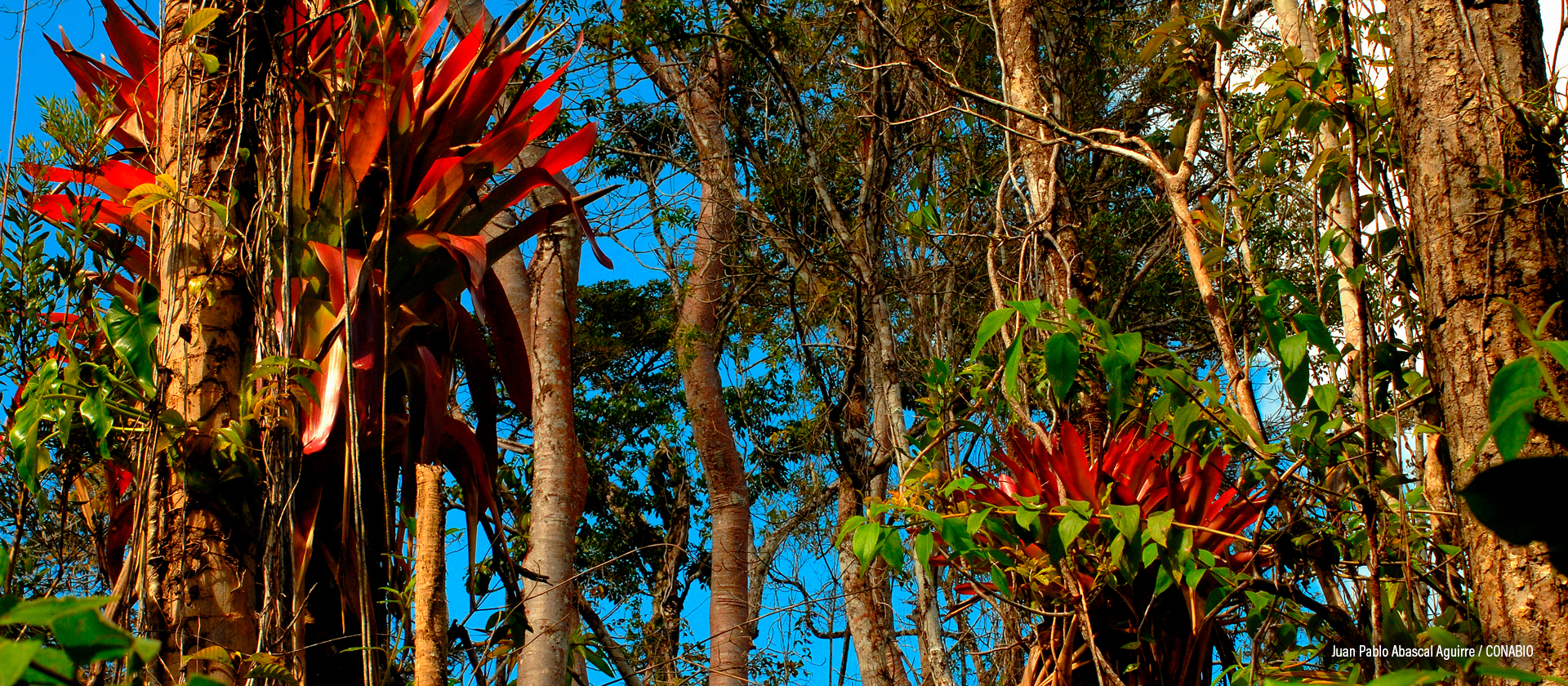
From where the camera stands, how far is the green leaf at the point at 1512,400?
0.69 meters

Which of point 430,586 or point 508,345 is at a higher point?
point 508,345

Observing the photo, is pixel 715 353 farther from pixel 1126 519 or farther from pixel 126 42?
pixel 1126 519

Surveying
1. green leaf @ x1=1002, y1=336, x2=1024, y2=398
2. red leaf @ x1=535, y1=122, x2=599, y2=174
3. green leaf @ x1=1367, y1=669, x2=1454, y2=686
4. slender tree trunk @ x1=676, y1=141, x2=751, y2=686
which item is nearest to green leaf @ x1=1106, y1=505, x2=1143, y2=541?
green leaf @ x1=1002, y1=336, x2=1024, y2=398

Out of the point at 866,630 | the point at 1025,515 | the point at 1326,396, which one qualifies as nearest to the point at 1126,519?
the point at 1025,515

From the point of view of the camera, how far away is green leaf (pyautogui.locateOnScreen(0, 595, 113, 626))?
0.47 m

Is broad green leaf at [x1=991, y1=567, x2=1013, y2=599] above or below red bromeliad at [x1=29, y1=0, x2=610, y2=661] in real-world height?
below

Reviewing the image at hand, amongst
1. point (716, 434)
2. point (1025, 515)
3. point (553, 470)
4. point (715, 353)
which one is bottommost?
point (1025, 515)

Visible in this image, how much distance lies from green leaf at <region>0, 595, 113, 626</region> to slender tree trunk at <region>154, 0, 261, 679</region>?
2.93 ft

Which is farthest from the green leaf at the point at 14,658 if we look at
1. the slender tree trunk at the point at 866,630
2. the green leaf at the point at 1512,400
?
the slender tree trunk at the point at 866,630

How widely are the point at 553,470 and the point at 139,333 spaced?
7.75 ft

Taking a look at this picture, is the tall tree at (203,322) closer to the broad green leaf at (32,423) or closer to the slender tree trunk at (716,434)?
the broad green leaf at (32,423)

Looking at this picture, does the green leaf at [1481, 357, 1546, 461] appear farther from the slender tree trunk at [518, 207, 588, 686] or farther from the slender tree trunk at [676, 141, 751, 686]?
the slender tree trunk at [676, 141, 751, 686]

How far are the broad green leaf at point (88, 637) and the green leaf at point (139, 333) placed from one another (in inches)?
37.7

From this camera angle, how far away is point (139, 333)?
1386 millimetres
